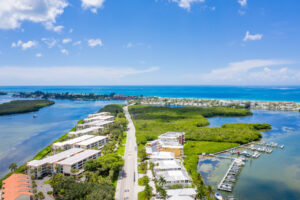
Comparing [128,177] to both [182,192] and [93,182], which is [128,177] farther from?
[182,192]

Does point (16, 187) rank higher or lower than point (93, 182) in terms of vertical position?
lower

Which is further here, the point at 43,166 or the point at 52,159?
the point at 52,159

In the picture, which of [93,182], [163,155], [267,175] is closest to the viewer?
[93,182]

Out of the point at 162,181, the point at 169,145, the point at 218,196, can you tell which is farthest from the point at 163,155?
the point at 218,196

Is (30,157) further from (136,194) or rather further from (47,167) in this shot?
(136,194)

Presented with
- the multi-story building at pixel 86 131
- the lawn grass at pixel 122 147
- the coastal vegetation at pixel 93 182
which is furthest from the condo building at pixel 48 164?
the multi-story building at pixel 86 131

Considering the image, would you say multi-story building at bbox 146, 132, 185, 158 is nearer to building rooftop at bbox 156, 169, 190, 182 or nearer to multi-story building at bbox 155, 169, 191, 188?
building rooftop at bbox 156, 169, 190, 182

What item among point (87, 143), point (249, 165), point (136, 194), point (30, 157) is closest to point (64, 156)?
point (87, 143)

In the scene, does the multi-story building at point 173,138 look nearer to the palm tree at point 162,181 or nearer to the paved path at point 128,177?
the paved path at point 128,177
